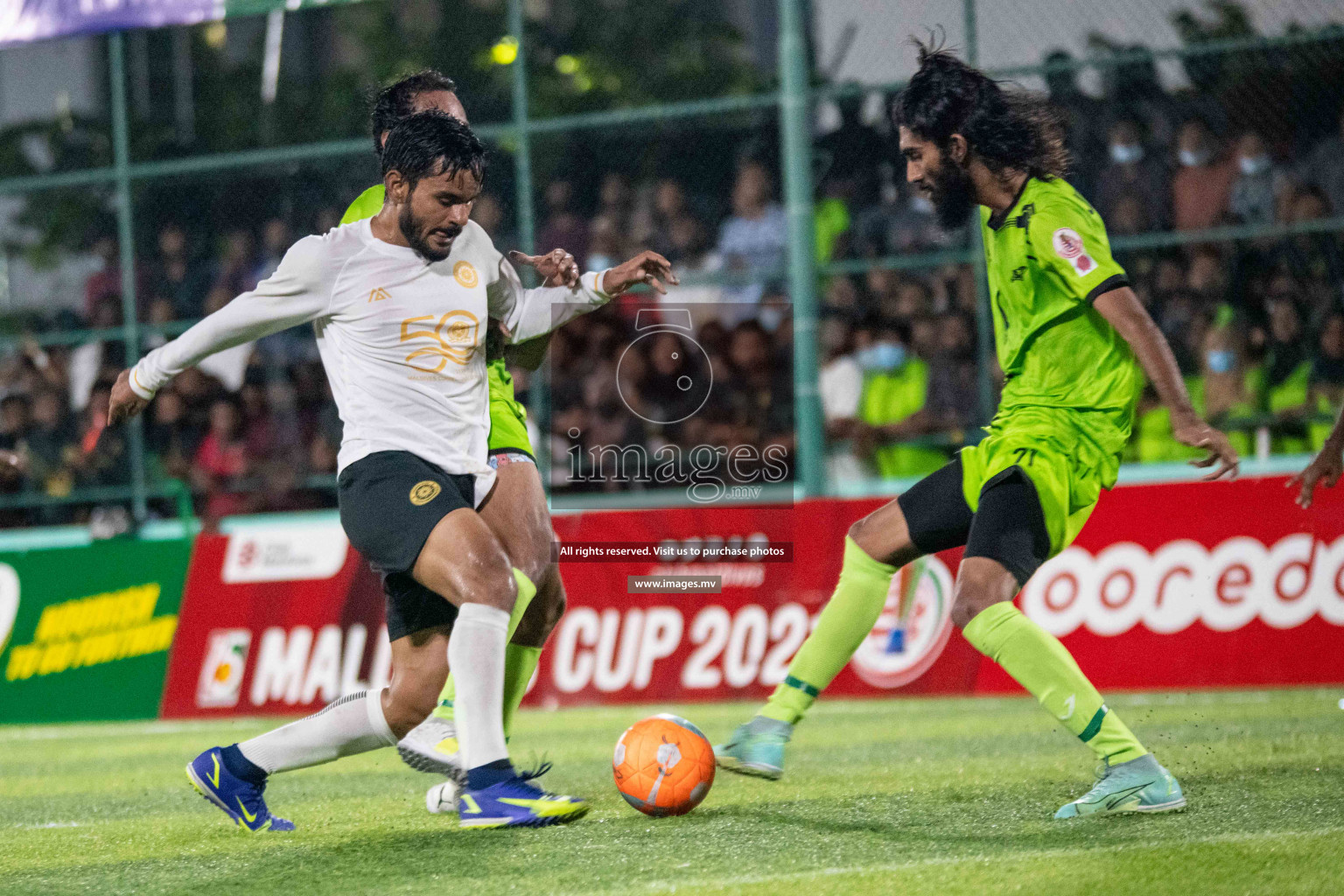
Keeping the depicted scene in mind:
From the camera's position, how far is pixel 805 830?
4.68 metres

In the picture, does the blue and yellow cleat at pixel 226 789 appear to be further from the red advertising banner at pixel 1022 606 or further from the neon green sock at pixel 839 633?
the red advertising banner at pixel 1022 606

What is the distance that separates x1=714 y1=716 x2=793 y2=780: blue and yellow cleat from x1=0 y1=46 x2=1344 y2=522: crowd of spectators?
430cm

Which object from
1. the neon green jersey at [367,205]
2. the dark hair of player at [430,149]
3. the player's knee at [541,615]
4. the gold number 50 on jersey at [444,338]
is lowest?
the player's knee at [541,615]

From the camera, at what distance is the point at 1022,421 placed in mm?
4953

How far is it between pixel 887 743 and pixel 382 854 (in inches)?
129

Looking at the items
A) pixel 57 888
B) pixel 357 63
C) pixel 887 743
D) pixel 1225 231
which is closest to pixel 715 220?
pixel 1225 231

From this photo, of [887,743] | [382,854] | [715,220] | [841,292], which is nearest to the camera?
[382,854]

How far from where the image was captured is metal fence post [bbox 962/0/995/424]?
10.5m

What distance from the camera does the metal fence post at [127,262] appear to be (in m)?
12.6

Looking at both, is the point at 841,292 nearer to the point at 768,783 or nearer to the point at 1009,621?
the point at 768,783

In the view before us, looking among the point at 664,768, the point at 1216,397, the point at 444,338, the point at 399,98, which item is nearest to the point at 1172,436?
the point at 1216,397

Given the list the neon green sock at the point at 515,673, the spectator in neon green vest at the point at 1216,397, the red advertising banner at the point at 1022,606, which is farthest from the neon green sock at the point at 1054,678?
the spectator in neon green vest at the point at 1216,397

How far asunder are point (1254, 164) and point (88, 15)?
26.6 ft

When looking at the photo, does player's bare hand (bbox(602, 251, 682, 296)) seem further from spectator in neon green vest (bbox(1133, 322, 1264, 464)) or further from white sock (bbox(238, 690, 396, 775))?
spectator in neon green vest (bbox(1133, 322, 1264, 464))
